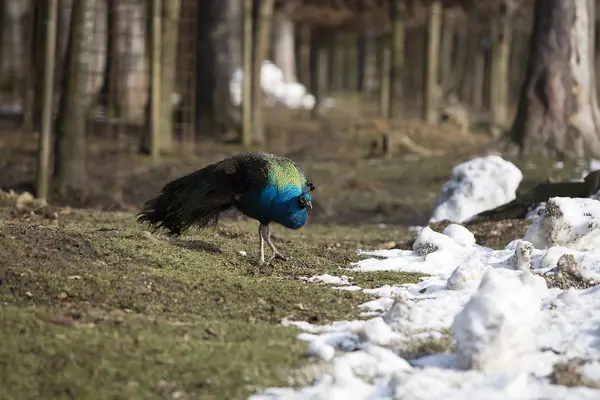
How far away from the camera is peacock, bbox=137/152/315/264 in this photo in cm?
809

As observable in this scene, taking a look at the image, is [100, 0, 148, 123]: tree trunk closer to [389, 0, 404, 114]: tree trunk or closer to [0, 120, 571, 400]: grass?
[389, 0, 404, 114]: tree trunk

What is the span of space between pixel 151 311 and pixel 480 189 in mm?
6286

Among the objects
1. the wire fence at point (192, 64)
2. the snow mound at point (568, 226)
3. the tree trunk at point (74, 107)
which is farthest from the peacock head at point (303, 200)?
the tree trunk at point (74, 107)

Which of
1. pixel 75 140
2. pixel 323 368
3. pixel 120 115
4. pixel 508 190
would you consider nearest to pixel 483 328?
pixel 323 368

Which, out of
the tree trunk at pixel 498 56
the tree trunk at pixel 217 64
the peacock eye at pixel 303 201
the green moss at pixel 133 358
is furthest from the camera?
the tree trunk at pixel 498 56

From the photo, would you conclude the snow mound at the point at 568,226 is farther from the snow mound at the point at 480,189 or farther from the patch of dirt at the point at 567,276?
the snow mound at the point at 480,189

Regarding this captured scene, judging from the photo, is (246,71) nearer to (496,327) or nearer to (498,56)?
(498,56)

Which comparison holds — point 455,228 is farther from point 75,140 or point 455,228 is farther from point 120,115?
point 120,115

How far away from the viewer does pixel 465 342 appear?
5.61 metres

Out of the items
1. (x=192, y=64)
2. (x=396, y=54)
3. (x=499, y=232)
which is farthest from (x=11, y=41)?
(x=499, y=232)

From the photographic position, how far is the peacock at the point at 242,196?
8094 mm

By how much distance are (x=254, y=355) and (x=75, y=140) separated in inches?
346

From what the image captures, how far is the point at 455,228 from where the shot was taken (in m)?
9.60

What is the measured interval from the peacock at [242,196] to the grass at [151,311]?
9.3 inches
